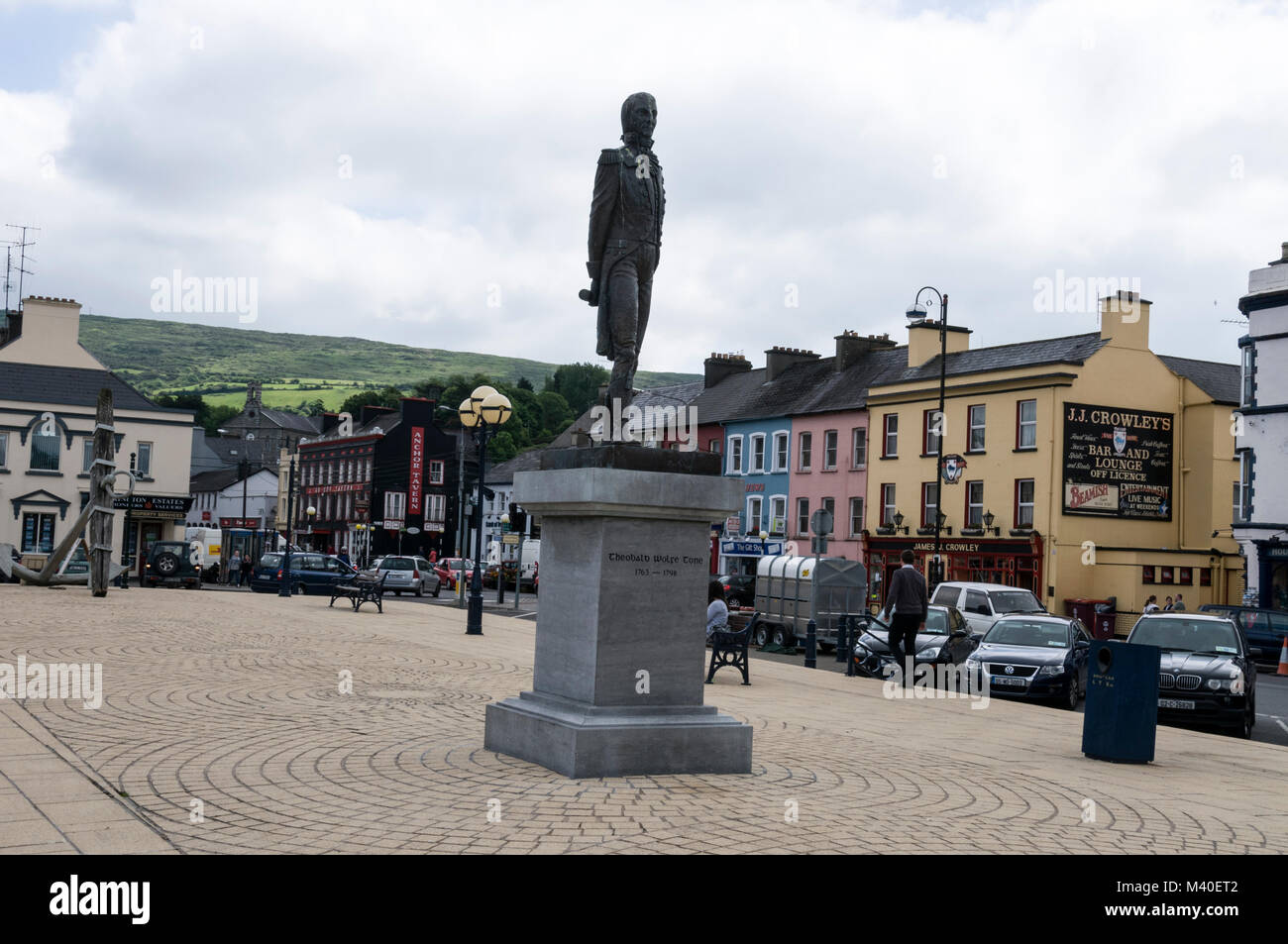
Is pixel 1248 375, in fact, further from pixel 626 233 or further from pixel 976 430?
pixel 626 233

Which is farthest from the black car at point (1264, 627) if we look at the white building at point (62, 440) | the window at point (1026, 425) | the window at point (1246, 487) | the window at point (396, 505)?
the window at point (396, 505)

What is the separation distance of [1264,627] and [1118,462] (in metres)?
10.9

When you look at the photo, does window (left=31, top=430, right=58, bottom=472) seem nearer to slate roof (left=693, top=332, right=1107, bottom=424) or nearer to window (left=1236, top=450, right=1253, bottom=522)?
slate roof (left=693, top=332, right=1107, bottom=424)

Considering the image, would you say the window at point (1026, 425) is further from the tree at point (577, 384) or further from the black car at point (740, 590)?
the tree at point (577, 384)

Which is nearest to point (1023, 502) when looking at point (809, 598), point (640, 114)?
point (809, 598)

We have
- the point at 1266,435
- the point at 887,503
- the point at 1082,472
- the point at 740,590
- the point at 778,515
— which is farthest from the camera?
the point at 778,515

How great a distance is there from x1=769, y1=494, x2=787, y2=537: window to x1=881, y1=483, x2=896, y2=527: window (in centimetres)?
580

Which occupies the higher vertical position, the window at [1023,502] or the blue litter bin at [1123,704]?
the window at [1023,502]

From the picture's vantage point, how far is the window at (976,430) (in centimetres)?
4497

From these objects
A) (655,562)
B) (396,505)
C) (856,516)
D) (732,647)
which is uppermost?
(396,505)

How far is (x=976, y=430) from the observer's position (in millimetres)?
45188

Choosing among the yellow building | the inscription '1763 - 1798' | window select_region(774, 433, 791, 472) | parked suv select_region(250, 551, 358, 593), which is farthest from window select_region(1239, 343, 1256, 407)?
the inscription '1763 - 1798'

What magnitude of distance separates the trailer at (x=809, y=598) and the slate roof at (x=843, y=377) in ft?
60.3

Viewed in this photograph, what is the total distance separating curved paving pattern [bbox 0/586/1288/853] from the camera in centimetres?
634
